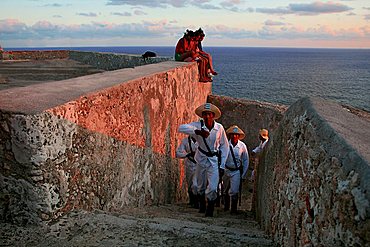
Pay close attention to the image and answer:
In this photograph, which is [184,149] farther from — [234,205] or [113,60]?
[113,60]

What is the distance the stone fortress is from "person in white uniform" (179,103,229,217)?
733 mm

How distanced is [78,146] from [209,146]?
9.74 feet

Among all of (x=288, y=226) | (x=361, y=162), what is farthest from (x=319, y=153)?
(x=288, y=226)

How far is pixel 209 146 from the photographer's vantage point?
6.20 metres

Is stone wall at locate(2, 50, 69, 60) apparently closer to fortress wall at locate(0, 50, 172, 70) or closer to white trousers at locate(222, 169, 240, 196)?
fortress wall at locate(0, 50, 172, 70)

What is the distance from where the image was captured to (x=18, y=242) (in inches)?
117

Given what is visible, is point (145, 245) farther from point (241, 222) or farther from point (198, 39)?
point (198, 39)

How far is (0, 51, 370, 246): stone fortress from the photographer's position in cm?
213

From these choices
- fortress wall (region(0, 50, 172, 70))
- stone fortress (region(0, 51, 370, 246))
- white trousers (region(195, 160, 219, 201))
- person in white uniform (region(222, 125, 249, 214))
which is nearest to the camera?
stone fortress (region(0, 51, 370, 246))

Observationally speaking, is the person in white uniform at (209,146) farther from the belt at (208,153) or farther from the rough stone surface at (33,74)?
the rough stone surface at (33,74)

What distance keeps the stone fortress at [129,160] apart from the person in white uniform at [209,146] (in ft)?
2.41

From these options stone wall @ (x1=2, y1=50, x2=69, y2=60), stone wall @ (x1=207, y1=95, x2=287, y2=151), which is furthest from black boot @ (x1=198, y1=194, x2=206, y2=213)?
stone wall @ (x1=2, y1=50, x2=69, y2=60)

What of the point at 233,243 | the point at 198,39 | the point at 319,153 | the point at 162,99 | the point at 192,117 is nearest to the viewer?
the point at 319,153

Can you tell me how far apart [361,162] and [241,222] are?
3.37 m
